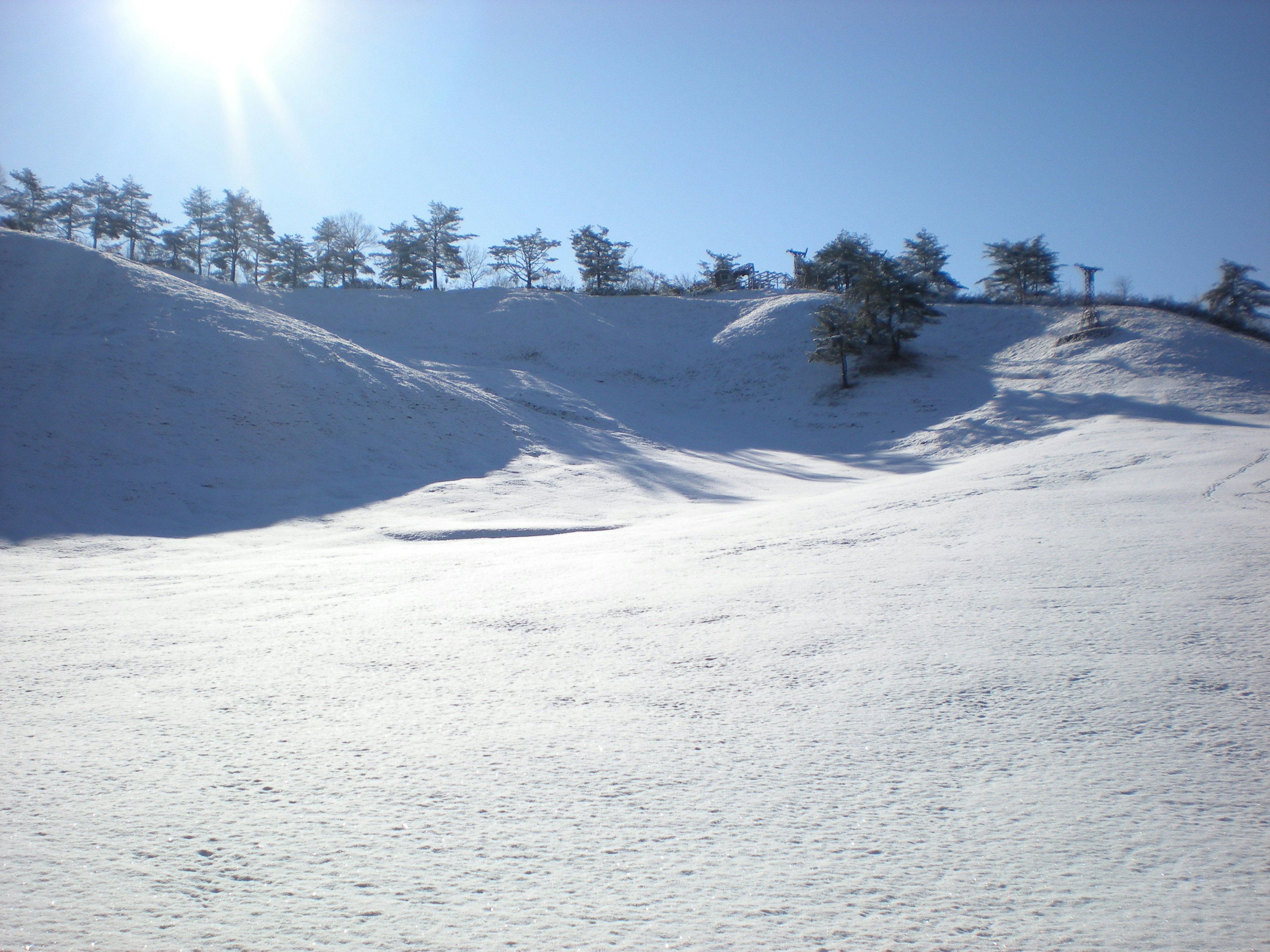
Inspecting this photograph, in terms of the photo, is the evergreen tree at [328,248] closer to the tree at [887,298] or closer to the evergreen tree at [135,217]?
the evergreen tree at [135,217]

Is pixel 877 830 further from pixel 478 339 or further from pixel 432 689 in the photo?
pixel 478 339

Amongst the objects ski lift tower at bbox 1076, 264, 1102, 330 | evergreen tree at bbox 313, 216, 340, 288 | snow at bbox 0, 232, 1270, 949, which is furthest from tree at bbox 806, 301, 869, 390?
evergreen tree at bbox 313, 216, 340, 288

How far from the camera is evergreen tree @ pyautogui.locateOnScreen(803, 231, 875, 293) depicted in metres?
44.5

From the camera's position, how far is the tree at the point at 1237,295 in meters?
33.4

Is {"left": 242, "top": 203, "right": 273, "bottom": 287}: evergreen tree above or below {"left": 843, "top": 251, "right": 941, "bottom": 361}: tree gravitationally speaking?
above

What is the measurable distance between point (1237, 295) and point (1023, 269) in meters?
14.5

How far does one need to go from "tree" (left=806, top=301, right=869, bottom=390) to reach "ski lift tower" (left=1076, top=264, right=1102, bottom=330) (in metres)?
9.60

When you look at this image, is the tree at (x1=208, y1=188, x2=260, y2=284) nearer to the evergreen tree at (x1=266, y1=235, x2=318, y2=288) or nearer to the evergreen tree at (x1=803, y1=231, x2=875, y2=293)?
the evergreen tree at (x1=266, y1=235, x2=318, y2=288)

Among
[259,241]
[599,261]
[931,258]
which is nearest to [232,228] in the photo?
[259,241]

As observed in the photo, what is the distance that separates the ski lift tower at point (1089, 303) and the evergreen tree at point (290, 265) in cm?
5131

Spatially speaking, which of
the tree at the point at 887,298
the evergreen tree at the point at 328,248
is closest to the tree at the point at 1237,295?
the tree at the point at 887,298

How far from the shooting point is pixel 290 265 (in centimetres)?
5428

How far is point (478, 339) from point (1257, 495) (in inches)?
1360

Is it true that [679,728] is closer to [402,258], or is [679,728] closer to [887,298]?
[887,298]
